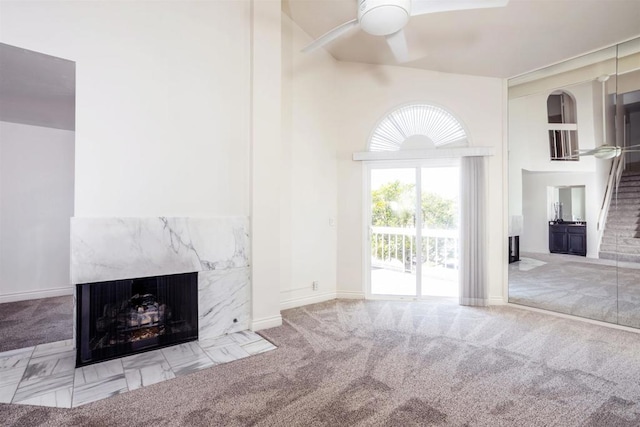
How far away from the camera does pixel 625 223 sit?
11.2 feet

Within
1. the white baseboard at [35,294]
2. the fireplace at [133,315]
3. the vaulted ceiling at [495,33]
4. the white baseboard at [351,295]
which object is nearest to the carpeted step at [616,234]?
the vaulted ceiling at [495,33]

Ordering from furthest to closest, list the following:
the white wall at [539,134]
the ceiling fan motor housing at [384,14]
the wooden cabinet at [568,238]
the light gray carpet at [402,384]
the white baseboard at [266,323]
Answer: the wooden cabinet at [568,238]
the white wall at [539,134]
the white baseboard at [266,323]
the ceiling fan motor housing at [384,14]
the light gray carpet at [402,384]

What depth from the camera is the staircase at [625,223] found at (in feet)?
11.0

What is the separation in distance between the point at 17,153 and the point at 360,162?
15.1 feet

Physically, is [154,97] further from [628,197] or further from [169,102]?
[628,197]

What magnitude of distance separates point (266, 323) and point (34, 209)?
3.64 m

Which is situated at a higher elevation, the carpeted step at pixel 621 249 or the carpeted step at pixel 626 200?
the carpeted step at pixel 626 200

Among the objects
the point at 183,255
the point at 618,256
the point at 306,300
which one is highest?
the point at 183,255

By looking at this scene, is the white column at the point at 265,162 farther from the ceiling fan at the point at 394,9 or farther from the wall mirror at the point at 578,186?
the wall mirror at the point at 578,186

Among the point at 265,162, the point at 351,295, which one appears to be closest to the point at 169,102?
the point at 265,162

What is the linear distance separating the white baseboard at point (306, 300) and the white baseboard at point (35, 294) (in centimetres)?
322

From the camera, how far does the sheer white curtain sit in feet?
13.6

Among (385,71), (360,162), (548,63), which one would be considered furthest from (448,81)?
(360,162)

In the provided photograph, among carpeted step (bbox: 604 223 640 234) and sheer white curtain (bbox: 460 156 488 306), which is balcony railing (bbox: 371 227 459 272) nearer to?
sheer white curtain (bbox: 460 156 488 306)
